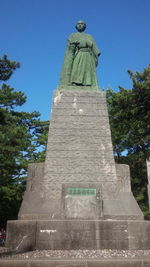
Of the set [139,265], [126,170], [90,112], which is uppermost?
[90,112]

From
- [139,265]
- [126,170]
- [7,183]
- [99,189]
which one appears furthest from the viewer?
[7,183]

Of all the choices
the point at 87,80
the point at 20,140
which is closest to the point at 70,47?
the point at 87,80

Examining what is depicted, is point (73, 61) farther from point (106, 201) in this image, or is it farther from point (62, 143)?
point (106, 201)

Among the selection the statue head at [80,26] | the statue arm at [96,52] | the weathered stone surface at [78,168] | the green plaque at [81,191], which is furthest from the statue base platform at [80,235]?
the statue head at [80,26]

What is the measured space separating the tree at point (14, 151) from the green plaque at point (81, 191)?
994cm

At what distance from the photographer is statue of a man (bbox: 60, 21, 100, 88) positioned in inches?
382

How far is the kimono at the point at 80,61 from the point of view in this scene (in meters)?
9.70

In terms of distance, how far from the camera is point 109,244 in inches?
250

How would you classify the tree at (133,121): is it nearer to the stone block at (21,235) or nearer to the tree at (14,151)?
the tree at (14,151)

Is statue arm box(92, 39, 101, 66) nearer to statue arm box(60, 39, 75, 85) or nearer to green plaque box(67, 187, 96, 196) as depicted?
statue arm box(60, 39, 75, 85)

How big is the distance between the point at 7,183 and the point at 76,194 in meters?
16.0

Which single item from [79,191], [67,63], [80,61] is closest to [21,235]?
[79,191]

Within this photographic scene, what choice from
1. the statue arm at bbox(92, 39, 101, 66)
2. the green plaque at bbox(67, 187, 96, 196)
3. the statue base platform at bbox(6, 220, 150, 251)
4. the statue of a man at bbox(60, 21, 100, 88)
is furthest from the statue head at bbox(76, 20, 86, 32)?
the statue base platform at bbox(6, 220, 150, 251)

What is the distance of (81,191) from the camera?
7.42 meters
